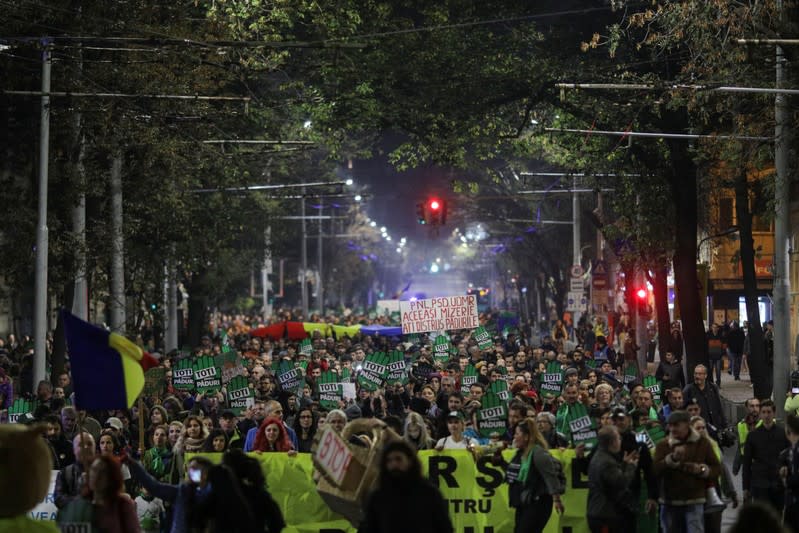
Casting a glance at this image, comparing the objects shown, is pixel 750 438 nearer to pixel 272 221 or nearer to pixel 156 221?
pixel 156 221

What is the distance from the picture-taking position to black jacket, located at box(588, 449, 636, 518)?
38.7 ft

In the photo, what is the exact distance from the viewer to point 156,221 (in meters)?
34.8

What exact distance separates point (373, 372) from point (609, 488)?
1183 cm

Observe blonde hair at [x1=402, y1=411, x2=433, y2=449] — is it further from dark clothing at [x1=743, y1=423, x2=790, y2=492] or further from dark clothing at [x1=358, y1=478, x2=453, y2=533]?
→ dark clothing at [x1=358, y1=478, x2=453, y2=533]

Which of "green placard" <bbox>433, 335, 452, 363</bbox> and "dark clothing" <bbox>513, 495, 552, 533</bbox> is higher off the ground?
"green placard" <bbox>433, 335, 452, 363</bbox>

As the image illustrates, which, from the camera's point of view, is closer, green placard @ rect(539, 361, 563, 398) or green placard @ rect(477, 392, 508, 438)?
green placard @ rect(477, 392, 508, 438)

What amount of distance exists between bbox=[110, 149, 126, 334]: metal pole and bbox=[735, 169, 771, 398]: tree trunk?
11915 mm

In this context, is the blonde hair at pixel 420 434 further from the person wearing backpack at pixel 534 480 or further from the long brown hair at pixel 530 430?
the long brown hair at pixel 530 430

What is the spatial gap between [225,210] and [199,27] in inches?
464

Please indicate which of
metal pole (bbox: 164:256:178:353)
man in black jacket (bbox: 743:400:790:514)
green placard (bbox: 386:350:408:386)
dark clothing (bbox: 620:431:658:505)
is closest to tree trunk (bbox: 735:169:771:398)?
green placard (bbox: 386:350:408:386)

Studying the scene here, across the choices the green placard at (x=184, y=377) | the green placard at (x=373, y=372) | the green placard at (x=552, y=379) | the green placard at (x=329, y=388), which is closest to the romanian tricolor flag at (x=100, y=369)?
the green placard at (x=329, y=388)

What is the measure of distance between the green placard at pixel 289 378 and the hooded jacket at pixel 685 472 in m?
11.4

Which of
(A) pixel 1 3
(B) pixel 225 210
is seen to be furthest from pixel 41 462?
(B) pixel 225 210

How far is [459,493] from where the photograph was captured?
13.7 meters
